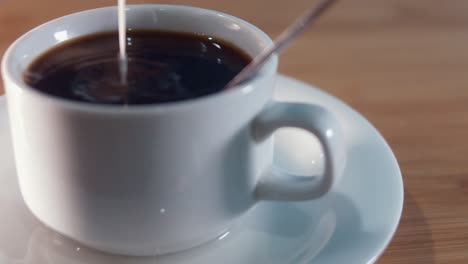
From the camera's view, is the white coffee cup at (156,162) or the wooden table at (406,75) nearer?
the white coffee cup at (156,162)

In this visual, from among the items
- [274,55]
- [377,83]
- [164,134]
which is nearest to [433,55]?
[377,83]

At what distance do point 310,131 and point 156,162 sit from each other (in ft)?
0.38

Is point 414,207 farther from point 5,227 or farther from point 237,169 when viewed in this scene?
point 5,227

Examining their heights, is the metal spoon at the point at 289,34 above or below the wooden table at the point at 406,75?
above

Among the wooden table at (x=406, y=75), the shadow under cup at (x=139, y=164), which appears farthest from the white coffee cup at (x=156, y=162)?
the wooden table at (x=406, y=75)

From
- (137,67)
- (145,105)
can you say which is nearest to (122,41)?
(137,67)

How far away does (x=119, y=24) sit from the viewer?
0.61 metres

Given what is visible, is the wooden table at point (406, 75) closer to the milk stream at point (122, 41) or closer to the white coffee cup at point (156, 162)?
the white coffee cup at point (156, 162)

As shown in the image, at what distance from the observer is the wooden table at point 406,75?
65 centimetres

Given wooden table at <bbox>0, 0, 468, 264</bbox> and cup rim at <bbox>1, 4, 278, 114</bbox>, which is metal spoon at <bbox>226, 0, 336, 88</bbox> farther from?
wooden table at <bbox>0, 0, 468, 264</bbox>

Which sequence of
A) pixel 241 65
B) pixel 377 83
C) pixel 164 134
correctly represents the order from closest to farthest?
1. pixel 164 134
2. pixel 241 65
3. pixel 377 83

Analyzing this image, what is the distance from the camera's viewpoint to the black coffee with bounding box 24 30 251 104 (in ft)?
1.79

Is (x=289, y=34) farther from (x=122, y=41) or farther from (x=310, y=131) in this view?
(x=122, y=41)

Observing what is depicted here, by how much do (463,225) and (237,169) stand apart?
250 mm
